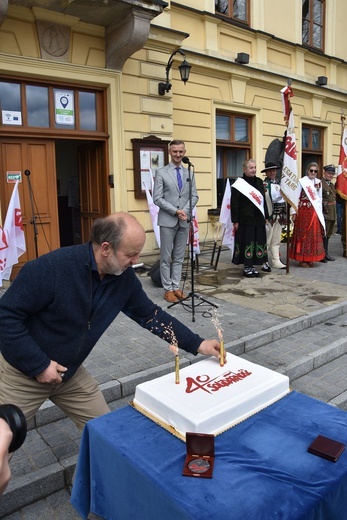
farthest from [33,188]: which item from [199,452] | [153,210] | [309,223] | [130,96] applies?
[199,452]

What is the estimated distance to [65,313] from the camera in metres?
2.19

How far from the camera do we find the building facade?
23.1 ft

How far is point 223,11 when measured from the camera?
10156 millimetres

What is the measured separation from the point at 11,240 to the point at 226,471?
17.7 feet

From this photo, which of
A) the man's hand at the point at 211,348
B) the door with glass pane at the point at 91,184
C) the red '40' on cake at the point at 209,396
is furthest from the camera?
the door with glass pane at the point at 91,184

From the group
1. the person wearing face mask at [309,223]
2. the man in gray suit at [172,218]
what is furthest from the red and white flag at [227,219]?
the man in gray suit at [172,218]

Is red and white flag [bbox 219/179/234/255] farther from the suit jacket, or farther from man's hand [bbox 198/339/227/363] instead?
man's hand [bbox 198/339/227/363]

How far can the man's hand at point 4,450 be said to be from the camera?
3.19ft

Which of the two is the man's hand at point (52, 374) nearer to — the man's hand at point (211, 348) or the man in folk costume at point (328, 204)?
the man's hand at point (211, 348)

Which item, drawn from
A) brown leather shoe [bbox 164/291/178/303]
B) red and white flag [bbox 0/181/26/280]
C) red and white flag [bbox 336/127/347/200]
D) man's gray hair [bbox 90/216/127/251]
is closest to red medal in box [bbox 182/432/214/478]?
man's gray hair [bbox 90/216/127/251]

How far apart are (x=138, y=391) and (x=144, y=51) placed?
305 inches

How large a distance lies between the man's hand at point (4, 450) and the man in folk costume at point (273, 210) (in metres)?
7.18

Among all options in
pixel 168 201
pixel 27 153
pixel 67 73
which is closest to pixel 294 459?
pixel 168 201

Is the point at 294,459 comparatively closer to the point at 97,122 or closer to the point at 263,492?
the point at 263,492
